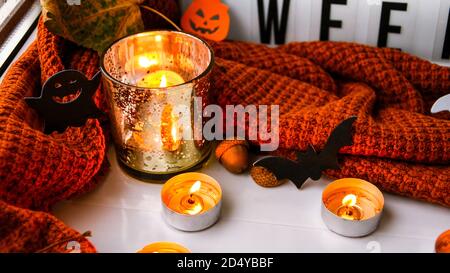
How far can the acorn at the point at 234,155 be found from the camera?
860 mm

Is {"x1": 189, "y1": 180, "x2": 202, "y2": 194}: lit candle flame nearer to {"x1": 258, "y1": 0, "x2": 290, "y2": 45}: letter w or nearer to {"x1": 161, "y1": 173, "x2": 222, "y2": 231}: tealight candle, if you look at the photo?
{"x1": 161, "y1": 173, "x2": 222, "y2": 231}: tealight candle

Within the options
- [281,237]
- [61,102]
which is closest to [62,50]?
[61,102]

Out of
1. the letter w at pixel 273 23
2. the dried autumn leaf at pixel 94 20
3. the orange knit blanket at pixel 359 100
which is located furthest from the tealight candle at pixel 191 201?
the letter w at pixel 273 23

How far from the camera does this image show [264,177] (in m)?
0.85

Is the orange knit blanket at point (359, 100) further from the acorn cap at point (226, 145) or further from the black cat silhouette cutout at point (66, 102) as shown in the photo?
the black cat silhouette cutout at point (66, 102)

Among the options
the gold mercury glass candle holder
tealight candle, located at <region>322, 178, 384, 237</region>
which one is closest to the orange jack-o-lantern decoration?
the gold mercury glass candle holder

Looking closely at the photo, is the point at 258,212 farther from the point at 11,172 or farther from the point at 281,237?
the point at 11,172

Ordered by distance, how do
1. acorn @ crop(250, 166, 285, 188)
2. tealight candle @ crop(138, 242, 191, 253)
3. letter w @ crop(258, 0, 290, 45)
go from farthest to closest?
1. letter w @ crop(258, 0, 290, 45)
2. acorn @ crop(250, 166, 285, 188)
3. tealight candle @ crop(138, 242, 191, 253)

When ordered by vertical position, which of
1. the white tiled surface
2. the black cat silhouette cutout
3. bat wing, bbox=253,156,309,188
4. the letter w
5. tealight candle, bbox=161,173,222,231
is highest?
the letter w

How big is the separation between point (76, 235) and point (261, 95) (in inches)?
14.2

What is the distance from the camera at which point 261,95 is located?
0.93m

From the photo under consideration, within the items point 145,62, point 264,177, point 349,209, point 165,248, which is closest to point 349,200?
point 349,209

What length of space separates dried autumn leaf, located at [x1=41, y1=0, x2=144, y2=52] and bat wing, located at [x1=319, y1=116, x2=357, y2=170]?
1.18 feet

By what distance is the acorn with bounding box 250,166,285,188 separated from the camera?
2.77ft
